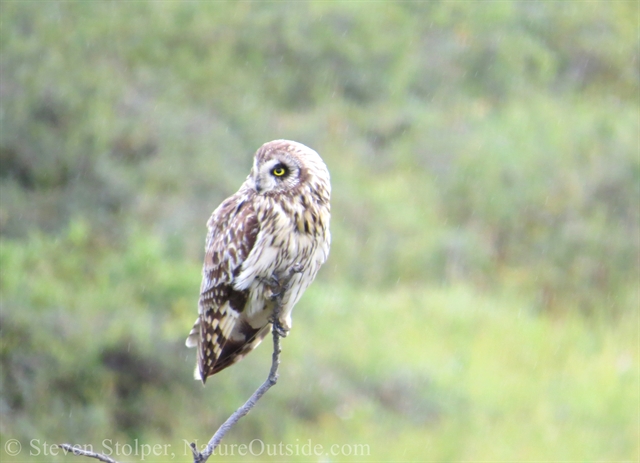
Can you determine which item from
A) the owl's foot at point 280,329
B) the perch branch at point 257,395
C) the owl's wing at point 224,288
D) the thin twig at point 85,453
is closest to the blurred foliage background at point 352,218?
the owl's wing at point 224,288

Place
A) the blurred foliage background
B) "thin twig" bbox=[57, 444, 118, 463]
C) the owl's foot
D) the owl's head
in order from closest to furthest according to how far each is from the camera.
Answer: "thin twig" bbox=[57, 444, 118, 463] → the owl's foot → the owl's head → the blurred foliage background

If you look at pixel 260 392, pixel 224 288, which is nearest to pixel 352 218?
pixel 224 288

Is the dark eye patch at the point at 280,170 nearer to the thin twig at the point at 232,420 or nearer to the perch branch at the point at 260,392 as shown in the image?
the perch branch at the point at 260,392

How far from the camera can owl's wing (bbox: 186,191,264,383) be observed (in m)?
3.38

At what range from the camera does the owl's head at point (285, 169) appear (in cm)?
325

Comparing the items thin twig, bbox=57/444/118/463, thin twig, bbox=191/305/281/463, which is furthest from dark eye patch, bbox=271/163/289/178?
thin twig, bbox=57/444/118/463

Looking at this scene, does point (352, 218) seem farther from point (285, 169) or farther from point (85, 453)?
point (85, 453)

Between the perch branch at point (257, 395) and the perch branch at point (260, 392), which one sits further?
the perch branch at point (260, 392)

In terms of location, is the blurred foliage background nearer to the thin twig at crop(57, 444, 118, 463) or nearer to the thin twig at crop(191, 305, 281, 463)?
the thin twig at crop(191, 305, 281, 463)

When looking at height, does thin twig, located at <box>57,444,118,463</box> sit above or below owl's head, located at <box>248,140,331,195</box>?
below

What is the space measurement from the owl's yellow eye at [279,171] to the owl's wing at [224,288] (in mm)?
184

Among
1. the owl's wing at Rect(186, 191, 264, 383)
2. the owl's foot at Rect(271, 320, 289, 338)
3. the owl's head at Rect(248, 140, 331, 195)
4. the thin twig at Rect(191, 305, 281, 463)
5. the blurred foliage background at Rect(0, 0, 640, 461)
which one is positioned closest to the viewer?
the thin twig at Rect(191, 305, 281, 463)

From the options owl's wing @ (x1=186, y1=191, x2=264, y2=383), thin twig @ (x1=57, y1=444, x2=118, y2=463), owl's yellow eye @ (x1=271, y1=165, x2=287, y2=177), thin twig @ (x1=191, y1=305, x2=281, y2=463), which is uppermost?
owl's yellow eye @ (x1=271, y1=165, x2=287, y2=177)

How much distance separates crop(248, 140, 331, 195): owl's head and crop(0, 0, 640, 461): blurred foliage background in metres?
→ 2.65
